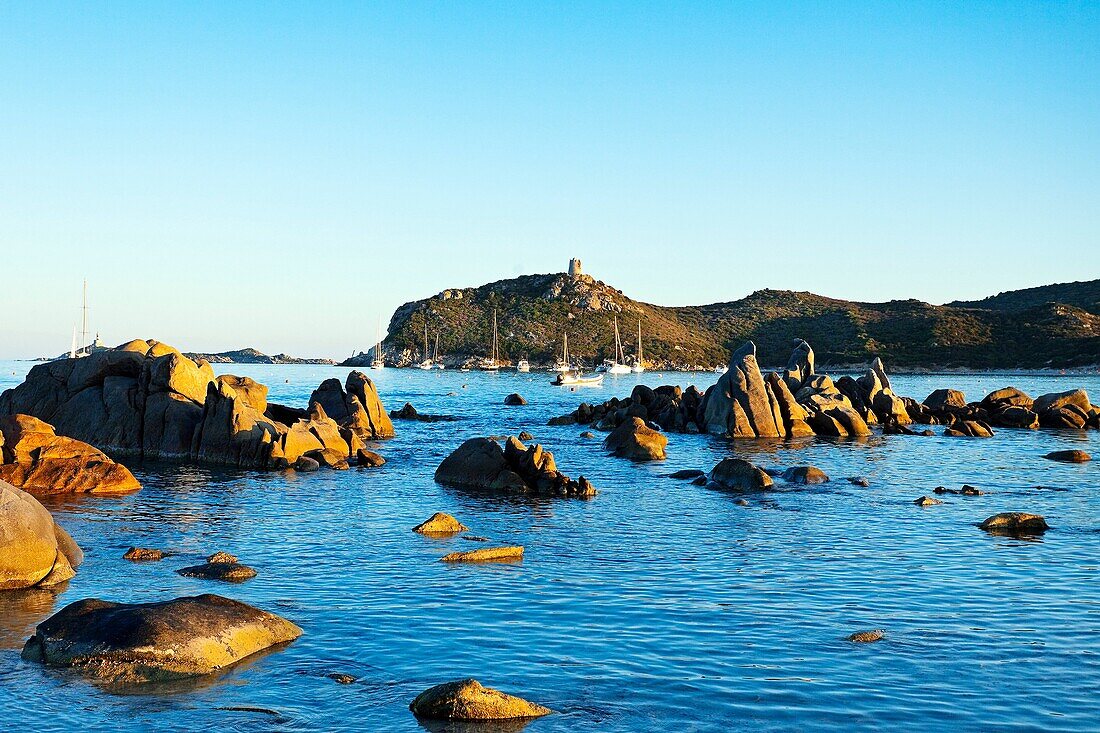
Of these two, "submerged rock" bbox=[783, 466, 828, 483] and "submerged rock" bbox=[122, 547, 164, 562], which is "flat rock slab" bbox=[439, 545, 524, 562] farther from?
"submerged rock" bbox=[783, 466, 828, 483]

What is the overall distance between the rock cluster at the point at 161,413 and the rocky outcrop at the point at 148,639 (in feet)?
98.3

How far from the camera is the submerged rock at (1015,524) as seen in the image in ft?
98.6

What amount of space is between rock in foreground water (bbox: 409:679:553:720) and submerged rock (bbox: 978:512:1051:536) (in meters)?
21.3

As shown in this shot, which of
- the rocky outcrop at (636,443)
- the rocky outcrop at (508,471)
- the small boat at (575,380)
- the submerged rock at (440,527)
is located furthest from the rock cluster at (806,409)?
the small boat at (575,380)

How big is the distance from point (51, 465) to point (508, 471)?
1715cm

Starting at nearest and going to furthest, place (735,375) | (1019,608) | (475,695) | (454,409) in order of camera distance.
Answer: (475,695)
(1019,608)
(735,375)
(454,409)

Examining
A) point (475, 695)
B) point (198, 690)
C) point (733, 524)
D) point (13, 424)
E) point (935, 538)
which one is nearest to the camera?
point (475, 695)

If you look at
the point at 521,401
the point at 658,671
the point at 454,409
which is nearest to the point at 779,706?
the point at 658,671

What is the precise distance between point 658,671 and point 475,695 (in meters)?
3.75

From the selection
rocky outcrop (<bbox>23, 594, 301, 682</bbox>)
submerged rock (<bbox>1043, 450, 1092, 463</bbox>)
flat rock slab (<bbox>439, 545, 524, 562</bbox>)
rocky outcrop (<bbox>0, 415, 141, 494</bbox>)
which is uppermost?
rocky outcrop (<bbox>0, 415, 141, 494</bbox>)

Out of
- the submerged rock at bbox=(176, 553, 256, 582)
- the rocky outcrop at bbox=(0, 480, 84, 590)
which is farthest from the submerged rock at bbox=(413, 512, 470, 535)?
the rocky outcrop at bbox=(0, 480, 84, 590)

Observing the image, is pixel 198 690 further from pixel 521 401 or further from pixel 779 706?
pixel 521 401

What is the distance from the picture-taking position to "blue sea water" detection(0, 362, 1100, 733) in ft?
46.3

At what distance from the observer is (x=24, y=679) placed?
14.6 meters
